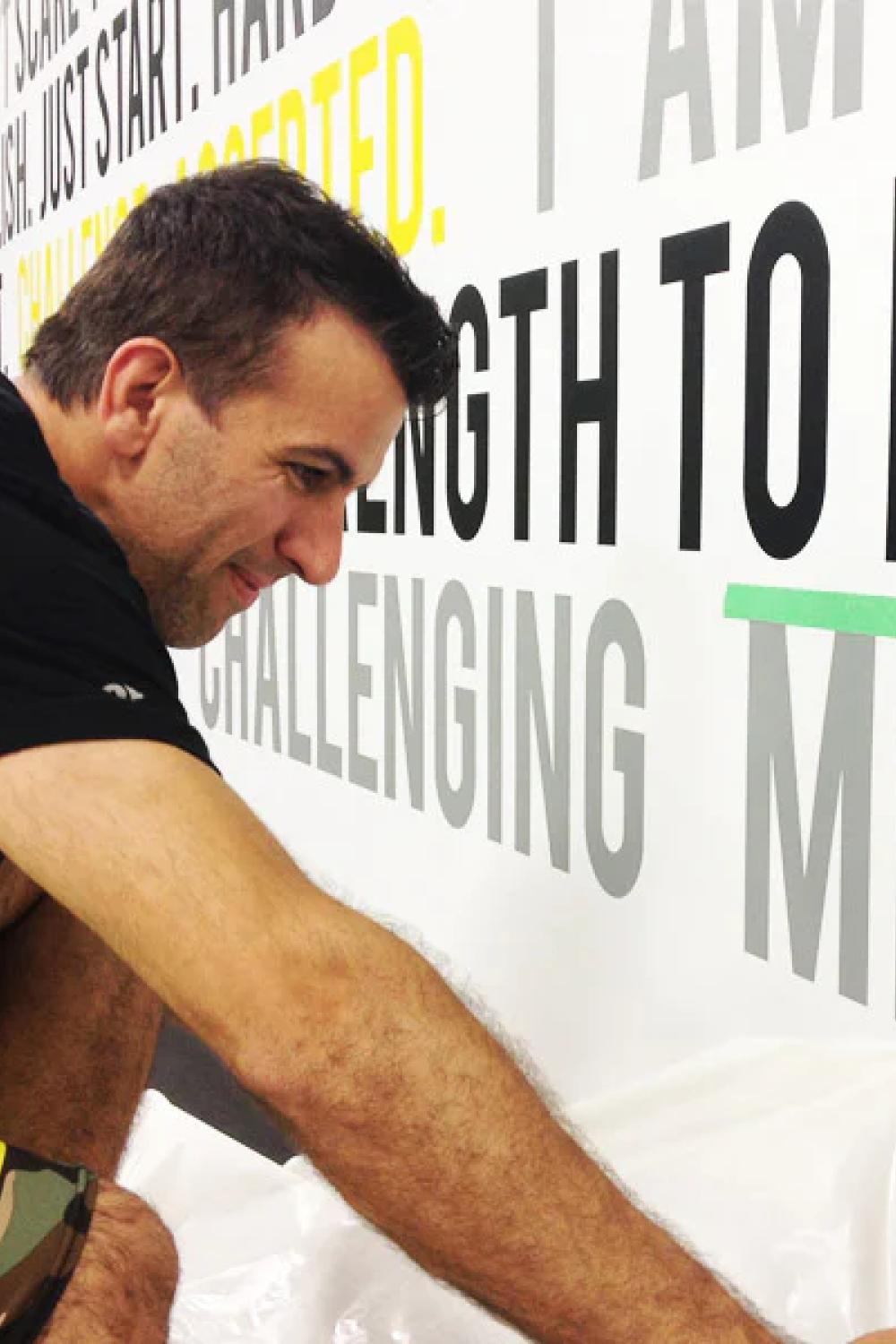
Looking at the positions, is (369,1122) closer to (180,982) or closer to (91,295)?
(180,982)

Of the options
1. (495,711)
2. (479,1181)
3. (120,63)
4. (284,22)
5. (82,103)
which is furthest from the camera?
(82,103)

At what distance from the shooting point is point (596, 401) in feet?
4.13

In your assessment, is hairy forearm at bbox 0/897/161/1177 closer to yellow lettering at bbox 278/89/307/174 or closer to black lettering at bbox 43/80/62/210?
yellow lettering at bbox 278/89/307/174

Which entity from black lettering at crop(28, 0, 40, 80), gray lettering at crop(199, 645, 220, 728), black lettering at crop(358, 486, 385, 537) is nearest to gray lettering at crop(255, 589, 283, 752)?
gray lettering at crop(199, 645, 220, 728)

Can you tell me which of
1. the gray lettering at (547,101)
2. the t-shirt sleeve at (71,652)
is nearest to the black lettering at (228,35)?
the gray lettering at (547,101)

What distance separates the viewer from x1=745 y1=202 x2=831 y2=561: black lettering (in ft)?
3.43

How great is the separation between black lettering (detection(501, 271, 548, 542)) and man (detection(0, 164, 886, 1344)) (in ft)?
0.27

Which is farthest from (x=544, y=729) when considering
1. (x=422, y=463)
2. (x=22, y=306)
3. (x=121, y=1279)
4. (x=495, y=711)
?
(x=22, y=306)

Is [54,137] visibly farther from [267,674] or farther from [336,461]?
[336,461]

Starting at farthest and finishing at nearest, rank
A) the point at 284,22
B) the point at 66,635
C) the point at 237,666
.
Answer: the point at 237,666, the point at 284,22, the point at 66,635

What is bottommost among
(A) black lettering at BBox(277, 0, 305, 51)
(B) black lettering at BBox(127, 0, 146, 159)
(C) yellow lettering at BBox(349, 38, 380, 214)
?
(C) yellow lettering at BBox(349, 38, 380, 214)

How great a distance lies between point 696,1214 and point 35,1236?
0.44m

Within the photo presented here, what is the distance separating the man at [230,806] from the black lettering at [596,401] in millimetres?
101

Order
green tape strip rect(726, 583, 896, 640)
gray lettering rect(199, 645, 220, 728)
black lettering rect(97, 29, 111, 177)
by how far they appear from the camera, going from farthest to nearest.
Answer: black lettering rect(97, 29, 111, 177), gray lettering rect(199, 645, 220, 728), green tape strip rect(726, 583, 896, 640)
